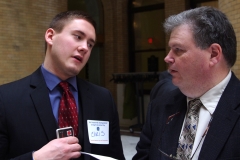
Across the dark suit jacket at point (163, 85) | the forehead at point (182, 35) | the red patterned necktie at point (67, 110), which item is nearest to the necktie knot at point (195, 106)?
the forehead at point (182, 35)

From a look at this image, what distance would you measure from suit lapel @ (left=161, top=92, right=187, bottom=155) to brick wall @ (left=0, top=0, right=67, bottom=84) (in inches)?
253

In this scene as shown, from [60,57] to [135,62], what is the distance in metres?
10.2

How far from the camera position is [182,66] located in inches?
71.1

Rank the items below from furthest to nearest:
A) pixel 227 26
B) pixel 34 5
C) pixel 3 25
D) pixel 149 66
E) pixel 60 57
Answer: pixel 149 66 < pixel 34 5 < pixel 3 25 < pixel 60 57 < pixel 227 26

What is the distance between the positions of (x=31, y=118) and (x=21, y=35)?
635 centimetres

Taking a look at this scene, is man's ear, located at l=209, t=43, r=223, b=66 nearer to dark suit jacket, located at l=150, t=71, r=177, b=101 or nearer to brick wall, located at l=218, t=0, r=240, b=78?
dark suit jacket, located at l=150, t=71, r=177, b=101

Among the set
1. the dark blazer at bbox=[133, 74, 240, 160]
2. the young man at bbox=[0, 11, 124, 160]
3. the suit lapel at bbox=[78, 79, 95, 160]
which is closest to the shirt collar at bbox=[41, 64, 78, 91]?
the young man at bbox=[0, 11, 124, 160]

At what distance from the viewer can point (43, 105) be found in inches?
83.3

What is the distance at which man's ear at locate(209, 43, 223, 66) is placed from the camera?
1.76m

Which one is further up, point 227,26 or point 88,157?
point 227,26

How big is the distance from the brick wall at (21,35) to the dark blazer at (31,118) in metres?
5.82

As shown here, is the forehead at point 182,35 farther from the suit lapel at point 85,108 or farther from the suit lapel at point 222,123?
the suit lapel at point 85,108

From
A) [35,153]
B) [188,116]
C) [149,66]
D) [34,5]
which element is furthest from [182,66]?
[149,66]

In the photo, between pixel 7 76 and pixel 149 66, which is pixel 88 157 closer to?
pixel 7 76
